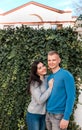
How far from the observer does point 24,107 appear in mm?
5855

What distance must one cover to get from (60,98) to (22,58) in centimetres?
217

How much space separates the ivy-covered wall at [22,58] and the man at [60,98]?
174cm

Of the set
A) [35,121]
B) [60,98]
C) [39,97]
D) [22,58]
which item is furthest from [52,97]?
[22,58]

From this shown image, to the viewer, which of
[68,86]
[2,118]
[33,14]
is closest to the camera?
[68,86]

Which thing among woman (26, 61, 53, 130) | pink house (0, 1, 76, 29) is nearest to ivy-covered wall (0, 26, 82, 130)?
woman (26, 61, 53, 130)

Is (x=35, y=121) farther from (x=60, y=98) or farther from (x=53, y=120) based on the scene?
(x=60, y=98)

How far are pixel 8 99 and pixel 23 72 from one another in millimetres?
598

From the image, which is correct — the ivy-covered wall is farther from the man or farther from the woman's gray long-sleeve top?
the man

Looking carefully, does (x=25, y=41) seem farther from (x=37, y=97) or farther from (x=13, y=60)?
(x=37, y=97)

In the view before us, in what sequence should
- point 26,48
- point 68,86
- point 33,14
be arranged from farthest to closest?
point 33,14 < point 26,48 < point 68,86

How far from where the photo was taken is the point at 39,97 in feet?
13.2

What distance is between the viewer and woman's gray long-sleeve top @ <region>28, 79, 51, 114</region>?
13.0ft

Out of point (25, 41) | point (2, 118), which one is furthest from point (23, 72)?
point (2, 118)

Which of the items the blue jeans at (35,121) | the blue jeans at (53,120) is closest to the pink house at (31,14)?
the blue jeans at (35,121)
